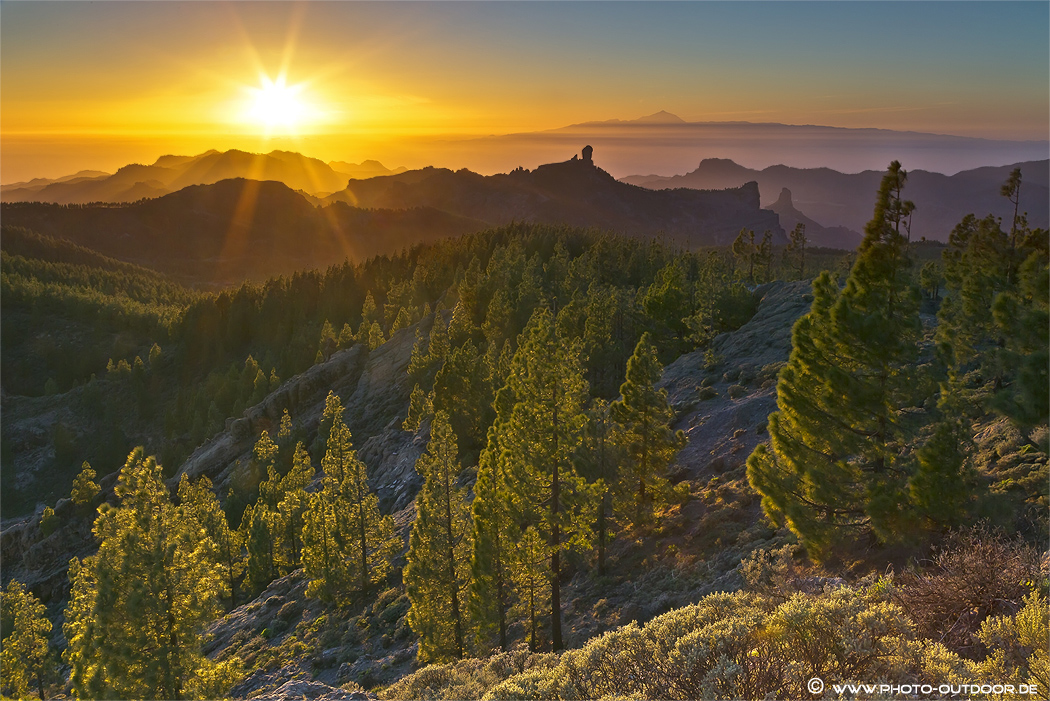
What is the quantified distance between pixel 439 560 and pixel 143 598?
40.2 ft

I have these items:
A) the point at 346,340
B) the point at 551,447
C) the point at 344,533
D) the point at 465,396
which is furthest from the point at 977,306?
the point at 346,340

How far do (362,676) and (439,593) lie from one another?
522cm

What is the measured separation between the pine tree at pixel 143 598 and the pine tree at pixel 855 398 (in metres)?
18.9

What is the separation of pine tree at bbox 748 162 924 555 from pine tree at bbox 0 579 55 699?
141 feet

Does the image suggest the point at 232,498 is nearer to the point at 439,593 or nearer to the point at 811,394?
the point at 439,593

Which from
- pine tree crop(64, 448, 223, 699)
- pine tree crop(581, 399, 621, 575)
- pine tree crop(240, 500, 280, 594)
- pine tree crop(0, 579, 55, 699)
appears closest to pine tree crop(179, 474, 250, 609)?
pine tree crop(240, 500, 280, 594)

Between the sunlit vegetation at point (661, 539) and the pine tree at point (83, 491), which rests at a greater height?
the sunlit vegetation at point (661, 539)

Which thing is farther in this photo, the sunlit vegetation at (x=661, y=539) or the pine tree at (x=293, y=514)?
the pine tree at (x=293, y=514)

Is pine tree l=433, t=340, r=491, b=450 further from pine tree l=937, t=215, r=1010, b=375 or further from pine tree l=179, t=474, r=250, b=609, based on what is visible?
pine tree l=937, t=215, r=1010, b=375

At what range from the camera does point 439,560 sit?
26.9 m

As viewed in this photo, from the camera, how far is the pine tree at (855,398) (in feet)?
54.7

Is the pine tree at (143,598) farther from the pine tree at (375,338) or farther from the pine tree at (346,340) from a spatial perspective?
the pine tree at (346,340)

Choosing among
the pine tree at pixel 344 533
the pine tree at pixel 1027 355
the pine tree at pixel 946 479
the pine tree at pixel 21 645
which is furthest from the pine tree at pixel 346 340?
the pine tree at pixel 1027 355

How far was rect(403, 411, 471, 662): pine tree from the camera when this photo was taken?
2620cm
